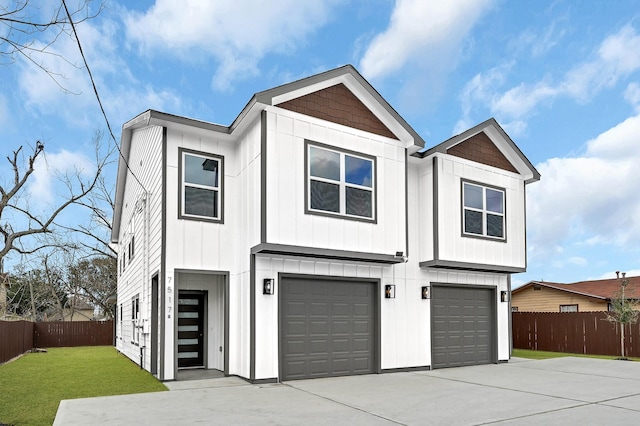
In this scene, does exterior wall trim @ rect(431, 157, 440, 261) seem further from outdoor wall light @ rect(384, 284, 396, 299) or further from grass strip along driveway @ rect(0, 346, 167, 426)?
grass strip along driveway @ rect(0, 346, 167, 426)

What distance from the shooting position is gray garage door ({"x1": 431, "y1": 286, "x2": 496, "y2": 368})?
1315 centimetres

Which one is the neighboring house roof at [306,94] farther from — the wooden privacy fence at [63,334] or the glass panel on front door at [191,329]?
the wooden privacy fence at [63,334]

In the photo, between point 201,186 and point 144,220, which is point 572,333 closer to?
point 201,186

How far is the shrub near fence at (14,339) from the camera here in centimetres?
1521

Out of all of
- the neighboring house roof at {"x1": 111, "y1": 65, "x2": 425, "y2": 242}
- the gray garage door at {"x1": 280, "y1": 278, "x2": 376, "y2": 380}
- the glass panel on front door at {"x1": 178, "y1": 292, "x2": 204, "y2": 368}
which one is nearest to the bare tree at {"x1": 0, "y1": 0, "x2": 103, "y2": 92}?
the neighboring house roof at {"x1": 111, "y1": 65, "x2": 425, "y2": 242}

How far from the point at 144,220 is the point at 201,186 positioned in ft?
6.53

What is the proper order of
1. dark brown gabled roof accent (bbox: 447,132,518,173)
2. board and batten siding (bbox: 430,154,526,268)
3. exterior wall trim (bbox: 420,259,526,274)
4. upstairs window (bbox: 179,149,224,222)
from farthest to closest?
1. dark brown gabled roof accent (bbox: 447,132,518,173)
2. board and batten siding (bbox: 430,154,526,268)
3. exterior wall trim (bbox: 420,259,526,274)
4. upstairs window (bbox: 179,149,224,222)

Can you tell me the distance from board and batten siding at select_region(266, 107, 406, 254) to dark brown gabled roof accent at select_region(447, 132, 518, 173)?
7.10 ft

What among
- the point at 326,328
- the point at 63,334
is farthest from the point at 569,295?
the point at 63,334

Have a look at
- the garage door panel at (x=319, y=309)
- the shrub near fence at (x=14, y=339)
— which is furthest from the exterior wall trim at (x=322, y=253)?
the shrub near fence at (x=14, y=339)

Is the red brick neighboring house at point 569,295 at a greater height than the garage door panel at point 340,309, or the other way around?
the garage door panel at point 340,309

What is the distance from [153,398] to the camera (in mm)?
8602

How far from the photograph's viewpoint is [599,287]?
93.9ft

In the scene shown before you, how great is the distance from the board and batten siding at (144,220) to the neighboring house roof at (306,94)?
0.54 meters
